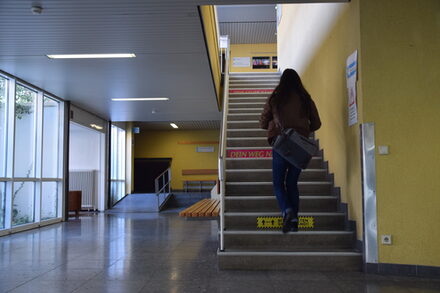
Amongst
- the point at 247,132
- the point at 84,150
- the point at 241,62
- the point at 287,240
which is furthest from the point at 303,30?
the point at 241,62

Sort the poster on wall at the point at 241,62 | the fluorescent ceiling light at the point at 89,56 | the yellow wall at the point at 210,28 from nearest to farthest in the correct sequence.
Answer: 1. the yellow wall at the point at 210,28
2. the fluorescent ceiling light at the point at 89,56
3. the poster on wall at the point at 241,62

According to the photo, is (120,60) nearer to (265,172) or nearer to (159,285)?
(265,172)

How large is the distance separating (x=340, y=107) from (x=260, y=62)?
1334 centimetres

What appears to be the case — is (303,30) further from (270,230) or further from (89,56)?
(270,230)

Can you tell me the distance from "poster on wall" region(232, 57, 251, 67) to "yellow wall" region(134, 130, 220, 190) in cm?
297

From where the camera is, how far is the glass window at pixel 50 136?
30.4 feet

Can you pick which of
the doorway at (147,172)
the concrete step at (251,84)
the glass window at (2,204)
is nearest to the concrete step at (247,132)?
the concrete step at (251,84)

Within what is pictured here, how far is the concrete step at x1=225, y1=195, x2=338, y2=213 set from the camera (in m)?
4.95

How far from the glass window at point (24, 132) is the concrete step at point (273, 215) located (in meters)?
5.08

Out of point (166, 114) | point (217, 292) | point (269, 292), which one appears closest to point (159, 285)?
point (217, 292)

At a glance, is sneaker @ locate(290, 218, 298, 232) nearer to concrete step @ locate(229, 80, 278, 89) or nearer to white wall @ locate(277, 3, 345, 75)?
white wall @ locate(277, 3, 345, 75)

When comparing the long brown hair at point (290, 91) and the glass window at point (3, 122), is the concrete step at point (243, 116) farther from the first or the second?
the glass window at point (3, 122)

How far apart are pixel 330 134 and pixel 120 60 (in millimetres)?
3477

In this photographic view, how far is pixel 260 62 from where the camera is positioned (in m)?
17.8
